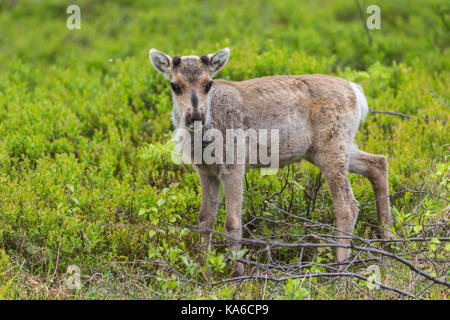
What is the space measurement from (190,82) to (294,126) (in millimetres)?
1560

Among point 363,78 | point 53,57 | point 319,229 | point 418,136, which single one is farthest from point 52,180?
point 53,57

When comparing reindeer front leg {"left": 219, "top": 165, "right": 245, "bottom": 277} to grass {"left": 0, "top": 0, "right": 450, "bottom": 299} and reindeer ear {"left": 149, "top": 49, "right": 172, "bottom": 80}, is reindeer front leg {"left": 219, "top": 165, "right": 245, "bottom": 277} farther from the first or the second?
reindeer ear {"left": 149, "top": 49, "right": 172, "bottom": 80}

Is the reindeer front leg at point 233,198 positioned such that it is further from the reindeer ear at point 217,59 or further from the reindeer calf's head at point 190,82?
the reindeer ear at point 217,59

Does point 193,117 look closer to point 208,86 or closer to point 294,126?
point 208,86

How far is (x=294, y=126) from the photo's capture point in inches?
278

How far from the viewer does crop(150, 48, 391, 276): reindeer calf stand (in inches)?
262

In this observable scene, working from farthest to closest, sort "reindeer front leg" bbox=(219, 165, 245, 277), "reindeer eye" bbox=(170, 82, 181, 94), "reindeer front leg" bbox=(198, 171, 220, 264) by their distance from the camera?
"reindeer front leg" bbox=(198, 171, 220, 264)
"reindeer front leg" bbox=(219, 165, 245, 277)
"reindeer eye" bbox=(170, 82, 181, 94)

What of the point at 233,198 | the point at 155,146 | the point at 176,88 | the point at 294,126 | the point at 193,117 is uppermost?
the point at 176,88

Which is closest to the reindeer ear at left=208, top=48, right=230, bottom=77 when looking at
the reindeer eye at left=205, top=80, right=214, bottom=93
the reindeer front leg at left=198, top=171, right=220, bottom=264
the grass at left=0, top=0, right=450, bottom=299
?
the reindeer eye at left=205, top=80, right=214, bottom=93

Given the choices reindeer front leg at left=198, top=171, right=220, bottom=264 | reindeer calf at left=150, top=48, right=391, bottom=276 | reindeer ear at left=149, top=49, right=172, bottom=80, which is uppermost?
reindeer ear at left=149, top=49, right=172, bottom=80

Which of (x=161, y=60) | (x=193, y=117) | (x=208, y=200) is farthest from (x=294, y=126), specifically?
(x=161, y=60)

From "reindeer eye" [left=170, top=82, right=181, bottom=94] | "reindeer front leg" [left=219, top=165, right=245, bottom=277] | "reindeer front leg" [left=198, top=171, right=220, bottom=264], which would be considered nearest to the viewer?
"reindeer eye" [left=170, top=82, right=181, bottom=94]

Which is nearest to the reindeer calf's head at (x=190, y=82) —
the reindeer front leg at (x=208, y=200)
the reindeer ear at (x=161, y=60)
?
the reindeer ear at (x=161, y=60)
